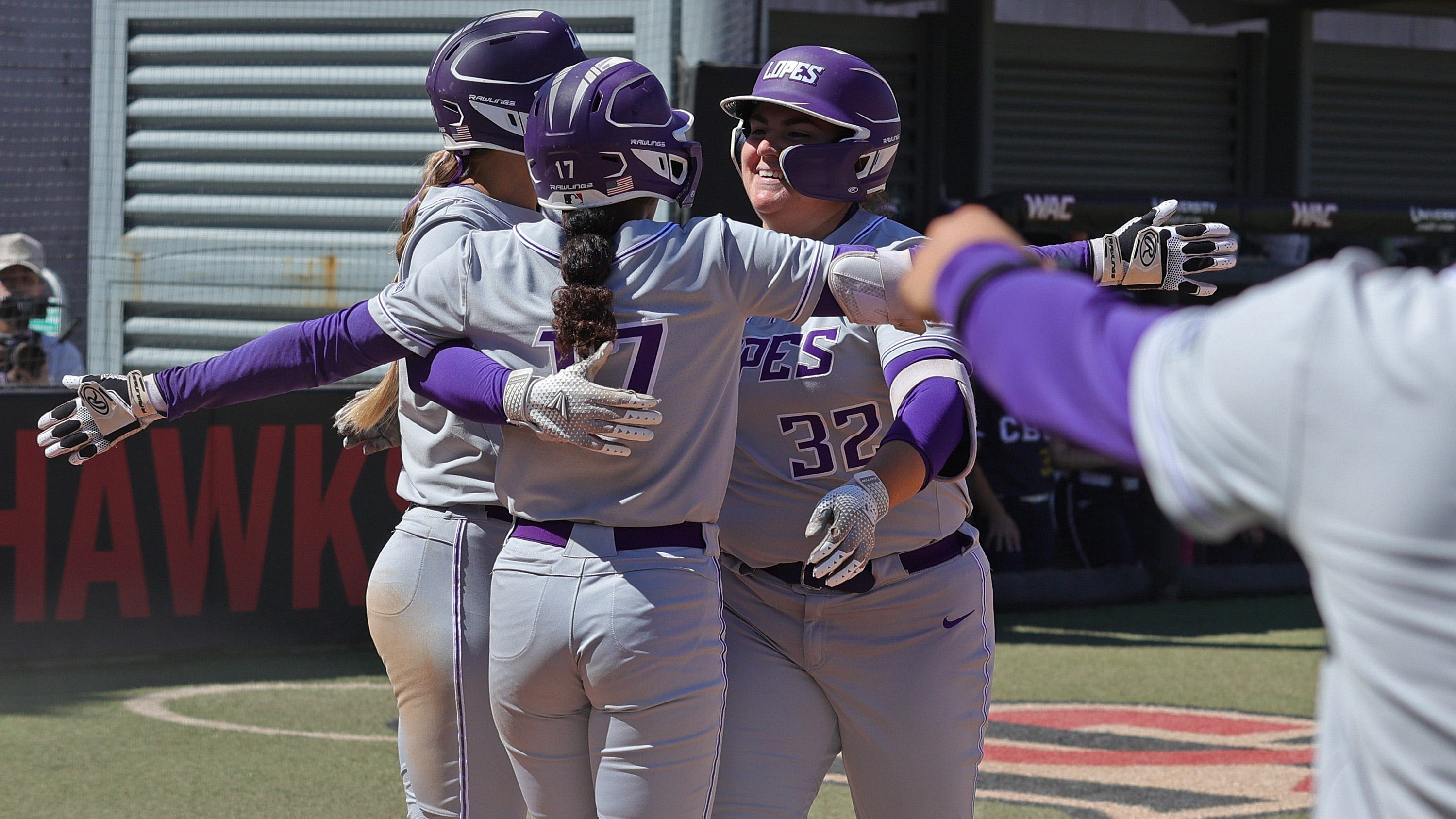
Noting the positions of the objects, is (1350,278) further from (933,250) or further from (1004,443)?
(1004,443)

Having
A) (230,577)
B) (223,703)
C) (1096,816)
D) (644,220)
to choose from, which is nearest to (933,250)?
(644,220)

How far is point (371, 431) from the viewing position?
3314 mm

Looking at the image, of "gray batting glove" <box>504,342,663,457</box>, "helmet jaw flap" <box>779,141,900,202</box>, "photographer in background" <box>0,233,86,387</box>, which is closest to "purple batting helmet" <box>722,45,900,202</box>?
"helmet jaw flap" <box>779,141,900,202</box>

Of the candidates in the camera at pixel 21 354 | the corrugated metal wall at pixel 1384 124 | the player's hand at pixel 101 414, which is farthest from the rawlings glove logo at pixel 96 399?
the corrugated metal wall at pixel 1384 124

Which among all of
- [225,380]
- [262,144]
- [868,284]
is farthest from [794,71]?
[262,144]

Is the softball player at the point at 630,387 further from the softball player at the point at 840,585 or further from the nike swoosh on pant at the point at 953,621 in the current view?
the nike swoosh on pant at the point at 953,621

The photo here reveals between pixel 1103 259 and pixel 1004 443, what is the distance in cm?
627

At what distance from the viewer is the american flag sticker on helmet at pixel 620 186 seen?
7.66ft

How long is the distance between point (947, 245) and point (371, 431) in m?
2.06

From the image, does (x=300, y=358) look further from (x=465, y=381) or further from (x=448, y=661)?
(x=448, y=661)

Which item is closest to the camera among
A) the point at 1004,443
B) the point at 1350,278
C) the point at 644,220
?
the point at 1350,278

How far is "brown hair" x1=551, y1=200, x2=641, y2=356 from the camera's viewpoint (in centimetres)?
224

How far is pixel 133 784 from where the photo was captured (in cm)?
498

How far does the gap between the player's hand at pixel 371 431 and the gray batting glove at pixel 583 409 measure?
3.56 ft
